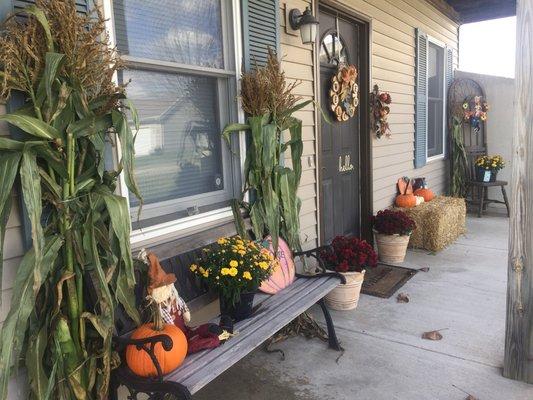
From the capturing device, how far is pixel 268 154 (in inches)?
100.0

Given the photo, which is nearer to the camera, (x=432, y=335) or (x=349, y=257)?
(x=432, y=335)

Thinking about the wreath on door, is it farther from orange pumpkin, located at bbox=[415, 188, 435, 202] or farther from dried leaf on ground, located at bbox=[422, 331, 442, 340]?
dried leaf on ground, located at bbox=[422, 331, 442, 340]

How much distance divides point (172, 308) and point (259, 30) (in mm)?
1758

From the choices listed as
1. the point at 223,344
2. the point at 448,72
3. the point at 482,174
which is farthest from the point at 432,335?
the point at 448,72

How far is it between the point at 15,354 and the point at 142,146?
108 centimetres

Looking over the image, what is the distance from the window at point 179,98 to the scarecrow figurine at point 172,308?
0.97 feet

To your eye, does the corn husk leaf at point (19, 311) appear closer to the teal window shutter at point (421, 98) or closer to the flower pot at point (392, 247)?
the flower pot at point (392, 247)

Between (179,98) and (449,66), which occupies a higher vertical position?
(449,66)

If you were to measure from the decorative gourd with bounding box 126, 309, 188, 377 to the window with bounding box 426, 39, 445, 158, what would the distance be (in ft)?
17.1

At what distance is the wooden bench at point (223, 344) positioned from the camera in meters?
1.59

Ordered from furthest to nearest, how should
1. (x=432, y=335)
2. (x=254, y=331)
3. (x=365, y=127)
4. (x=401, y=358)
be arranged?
(x=365, y=127), (x=432, y=335), (x=401, y=358), (x=254, y=331)

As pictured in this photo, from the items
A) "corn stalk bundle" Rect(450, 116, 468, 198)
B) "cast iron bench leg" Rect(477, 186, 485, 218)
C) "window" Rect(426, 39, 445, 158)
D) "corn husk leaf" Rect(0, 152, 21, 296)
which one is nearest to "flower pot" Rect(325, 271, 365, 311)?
"corn husk leaf" Rect(0, 152, 21, 296)

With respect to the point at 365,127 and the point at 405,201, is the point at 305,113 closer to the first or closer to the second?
the point at 365,127

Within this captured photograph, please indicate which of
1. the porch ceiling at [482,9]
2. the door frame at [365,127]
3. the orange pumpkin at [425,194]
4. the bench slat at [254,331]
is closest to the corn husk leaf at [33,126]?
the bench slat at [254,331]
